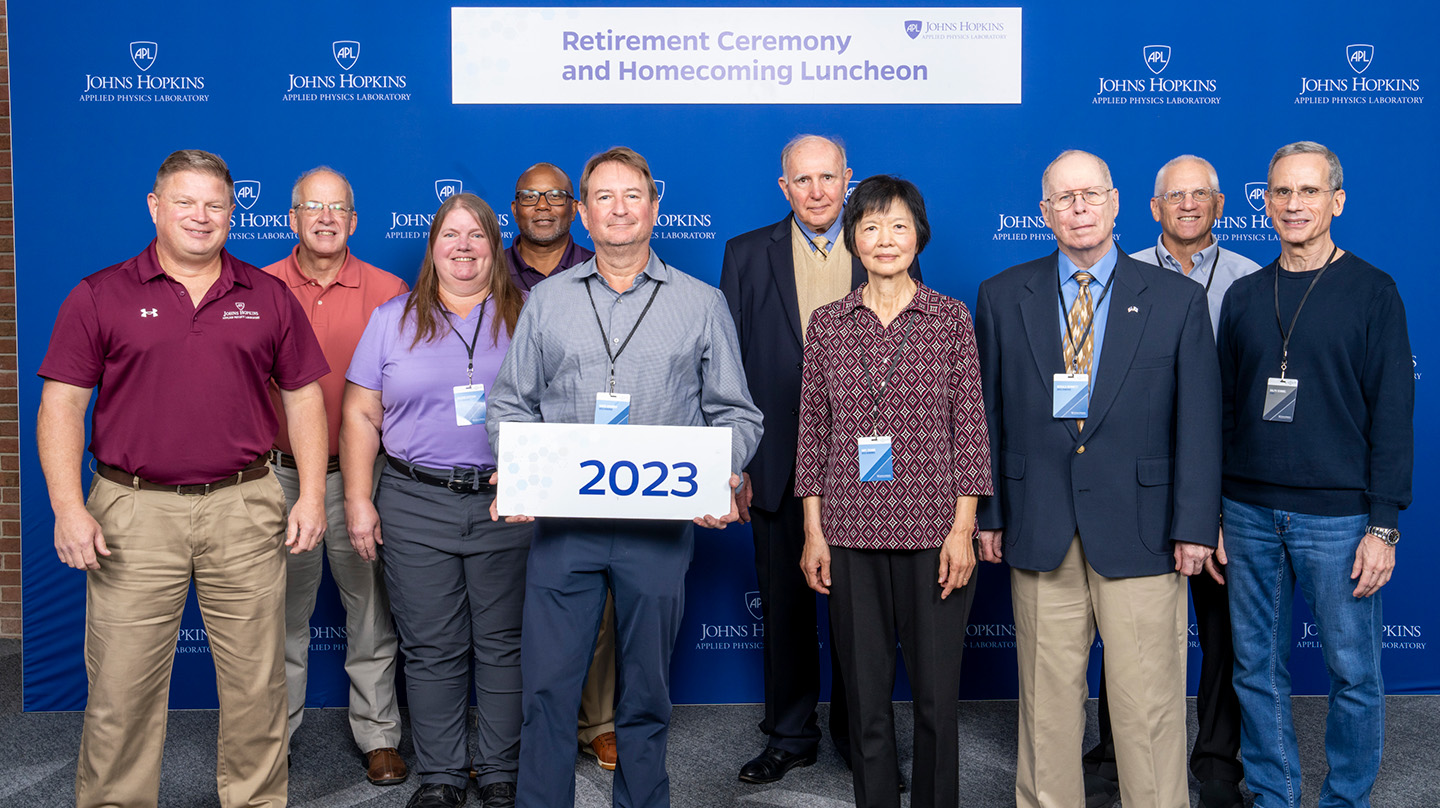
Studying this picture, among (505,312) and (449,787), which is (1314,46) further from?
(449,787)

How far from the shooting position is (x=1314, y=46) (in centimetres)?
369

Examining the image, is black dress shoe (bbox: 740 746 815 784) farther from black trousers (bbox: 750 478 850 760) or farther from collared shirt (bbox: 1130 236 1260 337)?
collared shirt (bbox: 1130 236 1260 337)

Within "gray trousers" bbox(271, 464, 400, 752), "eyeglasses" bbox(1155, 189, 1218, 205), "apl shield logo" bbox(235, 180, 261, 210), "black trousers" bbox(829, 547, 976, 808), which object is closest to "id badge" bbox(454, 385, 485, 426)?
"gray trousers" bbox(271, 464, 400, 752)

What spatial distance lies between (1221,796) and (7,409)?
16.7ft

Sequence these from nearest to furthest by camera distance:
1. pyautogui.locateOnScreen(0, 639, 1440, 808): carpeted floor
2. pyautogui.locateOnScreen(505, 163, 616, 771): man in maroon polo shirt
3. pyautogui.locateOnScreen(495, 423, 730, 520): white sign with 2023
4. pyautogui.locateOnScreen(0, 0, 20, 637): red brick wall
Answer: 1. pyautogui.locateOnScreen(495, 423, 730, 520): white sign with 2023
2. pyautogui.locateOnScreen(0, 639, 1440, 808): carpeted floor
3. pyautogui.locateOnScreen(505, 163, 616, 771): man in maroon polo shirt
4. pyautogui.locateOnScreen(0, 0, 20, 637): red brick wall

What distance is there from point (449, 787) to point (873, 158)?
8.88 feet

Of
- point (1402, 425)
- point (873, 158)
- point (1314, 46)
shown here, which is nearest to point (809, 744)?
point (1402, 425)

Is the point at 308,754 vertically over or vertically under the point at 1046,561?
under

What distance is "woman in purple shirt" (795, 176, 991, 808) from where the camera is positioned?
2293mm

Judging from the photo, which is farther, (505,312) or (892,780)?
(505,312)

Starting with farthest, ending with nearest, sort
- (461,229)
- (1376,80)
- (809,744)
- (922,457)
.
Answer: (1376,80) → (809,744) → (461,229) → (922,457)

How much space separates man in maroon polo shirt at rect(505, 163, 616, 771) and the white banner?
596mm

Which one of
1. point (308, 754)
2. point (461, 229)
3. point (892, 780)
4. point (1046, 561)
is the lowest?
point (308, 754)

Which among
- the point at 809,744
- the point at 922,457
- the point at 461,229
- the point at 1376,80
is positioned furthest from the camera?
the point at 1376,80
